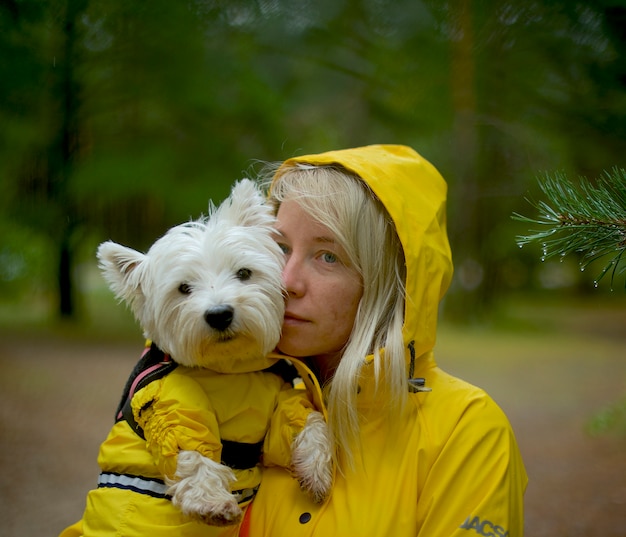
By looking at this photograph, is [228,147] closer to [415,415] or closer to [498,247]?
[415,415]

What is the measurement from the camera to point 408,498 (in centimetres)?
148

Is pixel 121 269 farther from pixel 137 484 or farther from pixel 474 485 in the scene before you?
pixel 474 485

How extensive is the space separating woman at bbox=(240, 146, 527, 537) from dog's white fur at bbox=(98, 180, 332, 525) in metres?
0.07

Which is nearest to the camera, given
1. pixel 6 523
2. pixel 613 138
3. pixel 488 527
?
pixel 488 527

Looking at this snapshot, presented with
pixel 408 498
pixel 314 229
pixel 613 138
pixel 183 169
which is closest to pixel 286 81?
pixel 183 169

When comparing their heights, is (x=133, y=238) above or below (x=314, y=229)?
below

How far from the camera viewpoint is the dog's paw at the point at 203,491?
1344mm

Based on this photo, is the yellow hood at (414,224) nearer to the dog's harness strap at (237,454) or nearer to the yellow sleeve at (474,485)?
the yellow sleeve at (474,485)

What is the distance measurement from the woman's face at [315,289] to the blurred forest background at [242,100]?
1.40m

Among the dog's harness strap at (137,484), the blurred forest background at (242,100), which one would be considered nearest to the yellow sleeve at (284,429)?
the dog's harness strap at (137,484)

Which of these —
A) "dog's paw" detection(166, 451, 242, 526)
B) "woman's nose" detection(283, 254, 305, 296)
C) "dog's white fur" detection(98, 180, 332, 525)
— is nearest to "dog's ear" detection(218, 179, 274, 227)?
"dog's white fur" detection(98, 180, 332, 525)

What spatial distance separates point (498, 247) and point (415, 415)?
21.4 ft

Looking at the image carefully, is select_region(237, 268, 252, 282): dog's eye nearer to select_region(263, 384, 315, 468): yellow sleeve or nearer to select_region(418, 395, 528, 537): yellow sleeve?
select_region(263, 384, 315, 468): yellow sleeve

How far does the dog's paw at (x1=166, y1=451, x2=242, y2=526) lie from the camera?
1344 mm
